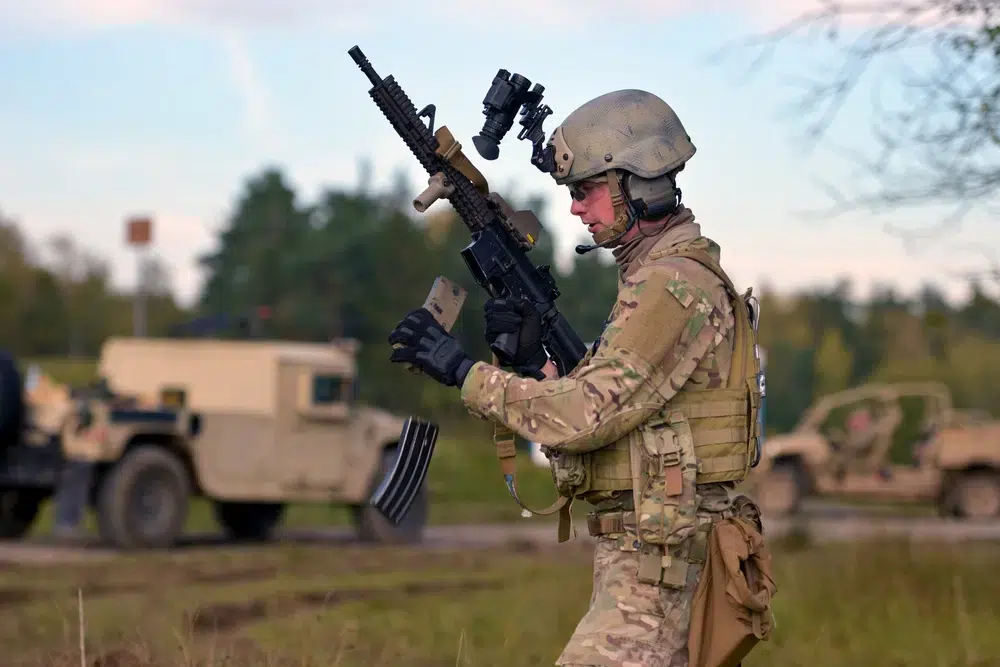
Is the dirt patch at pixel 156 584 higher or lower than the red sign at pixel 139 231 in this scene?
lower

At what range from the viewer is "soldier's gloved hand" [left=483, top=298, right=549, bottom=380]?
4.03 meters

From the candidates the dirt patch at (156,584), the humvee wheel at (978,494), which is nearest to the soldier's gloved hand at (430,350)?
the dirt patch at (156,584)

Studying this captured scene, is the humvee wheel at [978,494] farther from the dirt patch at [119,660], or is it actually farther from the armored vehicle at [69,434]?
the dirt patch at [119,660]

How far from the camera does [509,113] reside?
4.19m

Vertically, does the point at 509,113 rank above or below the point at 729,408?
above

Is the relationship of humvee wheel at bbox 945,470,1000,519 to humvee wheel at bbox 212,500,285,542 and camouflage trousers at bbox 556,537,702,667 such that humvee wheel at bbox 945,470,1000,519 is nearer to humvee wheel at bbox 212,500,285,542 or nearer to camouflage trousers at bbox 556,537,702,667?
humvee wheel at bbox 212,500,285,542

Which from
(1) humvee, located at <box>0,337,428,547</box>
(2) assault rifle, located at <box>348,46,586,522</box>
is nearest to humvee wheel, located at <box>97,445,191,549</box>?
(1) humvee, located at <box>0,337,428,547</box>

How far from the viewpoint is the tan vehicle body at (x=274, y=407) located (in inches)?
634

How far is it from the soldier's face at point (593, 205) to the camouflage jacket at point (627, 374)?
0.72 ft

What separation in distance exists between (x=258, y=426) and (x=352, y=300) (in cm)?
2812

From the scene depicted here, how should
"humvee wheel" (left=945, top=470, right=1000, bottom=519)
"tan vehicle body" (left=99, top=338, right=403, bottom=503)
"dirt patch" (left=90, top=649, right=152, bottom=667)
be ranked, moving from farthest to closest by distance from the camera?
"humvee wheel" (left=945, top=470, right=1000, bottom=519) < "tan vehicle body" (left=99, top=338, right=403, bottom=503) < "dirt patch" (left=90, top=649, right=152, bottom=667)

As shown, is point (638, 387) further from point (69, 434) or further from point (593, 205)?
point (69, 434)

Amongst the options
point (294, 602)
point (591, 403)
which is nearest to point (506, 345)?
point (591, 403)

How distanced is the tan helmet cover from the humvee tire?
11.7m
